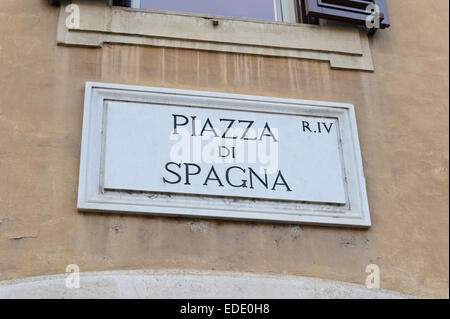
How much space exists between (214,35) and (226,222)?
1.50m

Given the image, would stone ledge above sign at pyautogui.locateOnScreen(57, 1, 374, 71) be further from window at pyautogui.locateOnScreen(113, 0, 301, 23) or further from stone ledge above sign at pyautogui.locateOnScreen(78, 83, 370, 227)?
stone ledge above sign at pyautogui.locateOnScreen(78, 83, 370, 227)

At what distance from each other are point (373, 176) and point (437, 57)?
4.27ft

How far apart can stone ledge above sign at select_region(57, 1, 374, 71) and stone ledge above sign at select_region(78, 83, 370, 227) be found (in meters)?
0.42

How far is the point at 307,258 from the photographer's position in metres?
5.88

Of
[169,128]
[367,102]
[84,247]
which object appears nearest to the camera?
[84,247]

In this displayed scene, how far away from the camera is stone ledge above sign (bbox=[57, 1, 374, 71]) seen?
6.54 meters

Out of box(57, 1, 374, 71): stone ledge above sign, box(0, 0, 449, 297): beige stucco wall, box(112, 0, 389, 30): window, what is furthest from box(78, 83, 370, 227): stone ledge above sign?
box(112, 0, 389, 30): window

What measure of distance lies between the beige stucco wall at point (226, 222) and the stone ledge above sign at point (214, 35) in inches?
2.7

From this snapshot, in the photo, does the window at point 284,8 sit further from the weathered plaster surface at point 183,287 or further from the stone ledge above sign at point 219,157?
the weathered plaster surface at point 183,287

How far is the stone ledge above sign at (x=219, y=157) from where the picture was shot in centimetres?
592

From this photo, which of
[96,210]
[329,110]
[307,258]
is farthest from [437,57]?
[96,210]

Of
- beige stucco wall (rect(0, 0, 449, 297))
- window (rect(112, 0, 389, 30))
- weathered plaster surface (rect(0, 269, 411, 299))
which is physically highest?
window (rect(112, 0, 389, 30))

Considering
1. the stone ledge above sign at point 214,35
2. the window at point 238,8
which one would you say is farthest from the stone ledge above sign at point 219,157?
the window at point 238,8

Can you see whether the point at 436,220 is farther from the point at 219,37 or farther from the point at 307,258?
the point at 219,37
